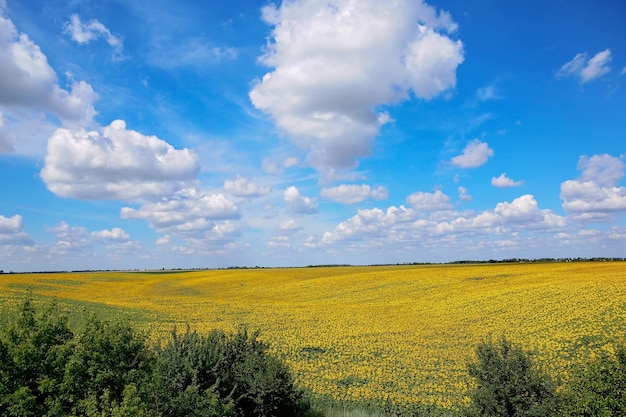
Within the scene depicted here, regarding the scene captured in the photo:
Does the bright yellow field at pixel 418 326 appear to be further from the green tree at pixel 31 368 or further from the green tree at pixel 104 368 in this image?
the green tree at pixel 31 368

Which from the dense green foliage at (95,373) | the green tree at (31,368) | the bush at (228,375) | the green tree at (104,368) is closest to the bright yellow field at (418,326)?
the bush at (228,375)

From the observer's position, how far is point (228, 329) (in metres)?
29.1

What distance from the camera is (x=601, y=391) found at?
31.2ft

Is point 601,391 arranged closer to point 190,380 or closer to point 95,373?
point 190,380

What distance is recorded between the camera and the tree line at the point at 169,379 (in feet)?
27.1

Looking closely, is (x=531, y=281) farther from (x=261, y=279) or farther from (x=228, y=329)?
(x=261, y=279)

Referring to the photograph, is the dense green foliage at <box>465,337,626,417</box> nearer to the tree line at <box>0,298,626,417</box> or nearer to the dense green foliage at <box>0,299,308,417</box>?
the tree line at <box>0,298,626,417</box>

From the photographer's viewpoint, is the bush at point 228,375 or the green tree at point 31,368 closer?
the green tree at point 31,368

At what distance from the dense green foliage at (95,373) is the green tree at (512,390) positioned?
19.9 feet

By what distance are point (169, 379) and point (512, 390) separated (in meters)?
9.09

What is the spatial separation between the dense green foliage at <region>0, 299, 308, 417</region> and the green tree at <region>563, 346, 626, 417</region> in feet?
25.7

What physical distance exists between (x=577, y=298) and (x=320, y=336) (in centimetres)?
2046

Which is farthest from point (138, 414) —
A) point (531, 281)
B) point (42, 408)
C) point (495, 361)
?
point (531, 281)

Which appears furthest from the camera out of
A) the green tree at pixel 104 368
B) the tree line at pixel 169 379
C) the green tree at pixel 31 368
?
the green tree at pixel 104 368
